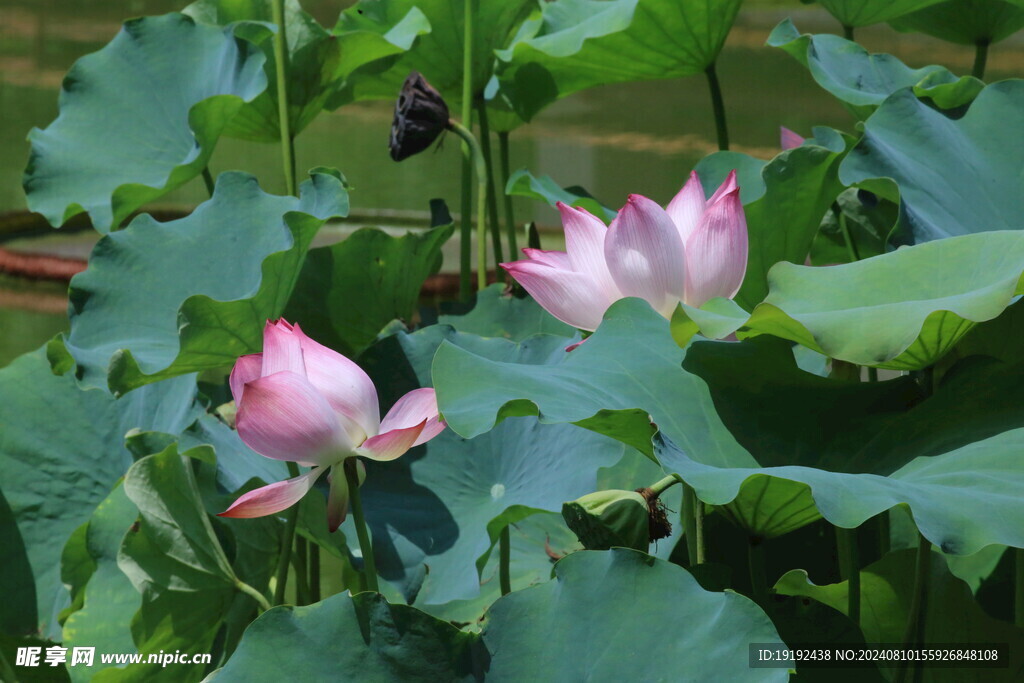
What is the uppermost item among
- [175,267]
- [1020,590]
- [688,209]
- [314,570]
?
[688,209]

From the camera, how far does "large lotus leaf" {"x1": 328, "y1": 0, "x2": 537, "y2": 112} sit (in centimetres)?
85

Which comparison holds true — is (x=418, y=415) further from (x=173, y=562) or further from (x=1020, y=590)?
(x=1020, y=590)

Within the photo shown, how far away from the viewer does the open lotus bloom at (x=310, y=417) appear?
397mm

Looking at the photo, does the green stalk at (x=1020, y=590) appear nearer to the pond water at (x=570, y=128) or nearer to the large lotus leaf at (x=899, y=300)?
the large lotus leaf at (x=899, y=300)

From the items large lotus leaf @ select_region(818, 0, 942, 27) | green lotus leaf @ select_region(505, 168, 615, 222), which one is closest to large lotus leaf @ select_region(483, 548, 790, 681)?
green lotus leaf @ select_region(505, 168, 615, 222)

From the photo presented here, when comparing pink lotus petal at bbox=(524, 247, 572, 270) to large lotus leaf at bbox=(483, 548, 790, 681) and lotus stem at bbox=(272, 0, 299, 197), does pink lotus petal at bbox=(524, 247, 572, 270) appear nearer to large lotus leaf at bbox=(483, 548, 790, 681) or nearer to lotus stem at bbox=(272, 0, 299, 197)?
large lotus leaf at bbox=(483, 548, 790, 681)

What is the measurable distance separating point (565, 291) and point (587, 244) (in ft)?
0.08

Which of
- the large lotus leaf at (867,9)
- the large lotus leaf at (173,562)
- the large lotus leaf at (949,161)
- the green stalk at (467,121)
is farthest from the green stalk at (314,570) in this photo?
the large lotus leaf at (867,9)

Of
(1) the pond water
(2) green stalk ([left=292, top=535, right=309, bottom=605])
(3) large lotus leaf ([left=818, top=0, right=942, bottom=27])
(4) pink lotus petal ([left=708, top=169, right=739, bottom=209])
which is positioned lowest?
(1) the pond water

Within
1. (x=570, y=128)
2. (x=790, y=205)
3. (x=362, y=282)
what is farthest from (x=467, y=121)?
(x=570, y=128)

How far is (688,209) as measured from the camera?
1.59 ft

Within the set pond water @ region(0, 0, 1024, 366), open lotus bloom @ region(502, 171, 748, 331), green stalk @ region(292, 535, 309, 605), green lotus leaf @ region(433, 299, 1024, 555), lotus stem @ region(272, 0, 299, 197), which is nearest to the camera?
green lotus leaf @ region(433, 299, 1024, 555)

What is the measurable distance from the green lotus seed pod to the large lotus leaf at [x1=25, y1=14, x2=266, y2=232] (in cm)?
54

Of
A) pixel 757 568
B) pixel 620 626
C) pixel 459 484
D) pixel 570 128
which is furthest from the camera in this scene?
pixel 570 128
